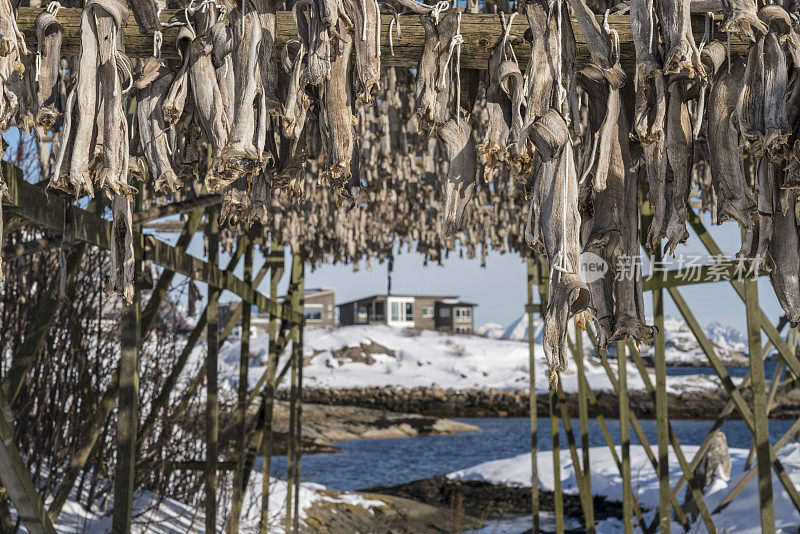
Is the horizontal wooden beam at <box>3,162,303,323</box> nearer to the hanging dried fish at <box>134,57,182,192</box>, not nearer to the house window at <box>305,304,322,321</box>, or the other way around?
the hanging dried fish at <box>134,57,182,192</box>

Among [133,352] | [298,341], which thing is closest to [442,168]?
[133,352]

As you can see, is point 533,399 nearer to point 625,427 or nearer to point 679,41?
point 625,427

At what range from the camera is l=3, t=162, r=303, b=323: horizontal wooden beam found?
2.06 metres

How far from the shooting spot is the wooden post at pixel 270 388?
630 centimetres

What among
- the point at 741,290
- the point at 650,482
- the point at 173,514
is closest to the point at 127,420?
the point at 741,290

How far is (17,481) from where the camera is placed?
205 cm

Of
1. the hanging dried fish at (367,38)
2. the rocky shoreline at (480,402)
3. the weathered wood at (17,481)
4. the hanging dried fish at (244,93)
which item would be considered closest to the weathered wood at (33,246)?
the weathered wood at (17,481)

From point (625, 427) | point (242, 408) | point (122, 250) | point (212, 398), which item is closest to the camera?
point (122, 250)

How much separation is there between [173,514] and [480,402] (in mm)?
22426

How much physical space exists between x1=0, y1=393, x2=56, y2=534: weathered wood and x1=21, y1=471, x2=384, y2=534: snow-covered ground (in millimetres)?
2928

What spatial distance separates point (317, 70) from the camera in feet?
4.66

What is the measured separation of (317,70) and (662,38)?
662 millimetres

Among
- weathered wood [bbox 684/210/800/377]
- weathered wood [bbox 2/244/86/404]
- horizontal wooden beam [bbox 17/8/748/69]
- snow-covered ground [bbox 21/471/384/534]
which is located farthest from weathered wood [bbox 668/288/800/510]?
snow-covered ground [bbox 21/471/384/534]

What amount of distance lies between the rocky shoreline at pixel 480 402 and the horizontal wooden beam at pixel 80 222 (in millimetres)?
23436
